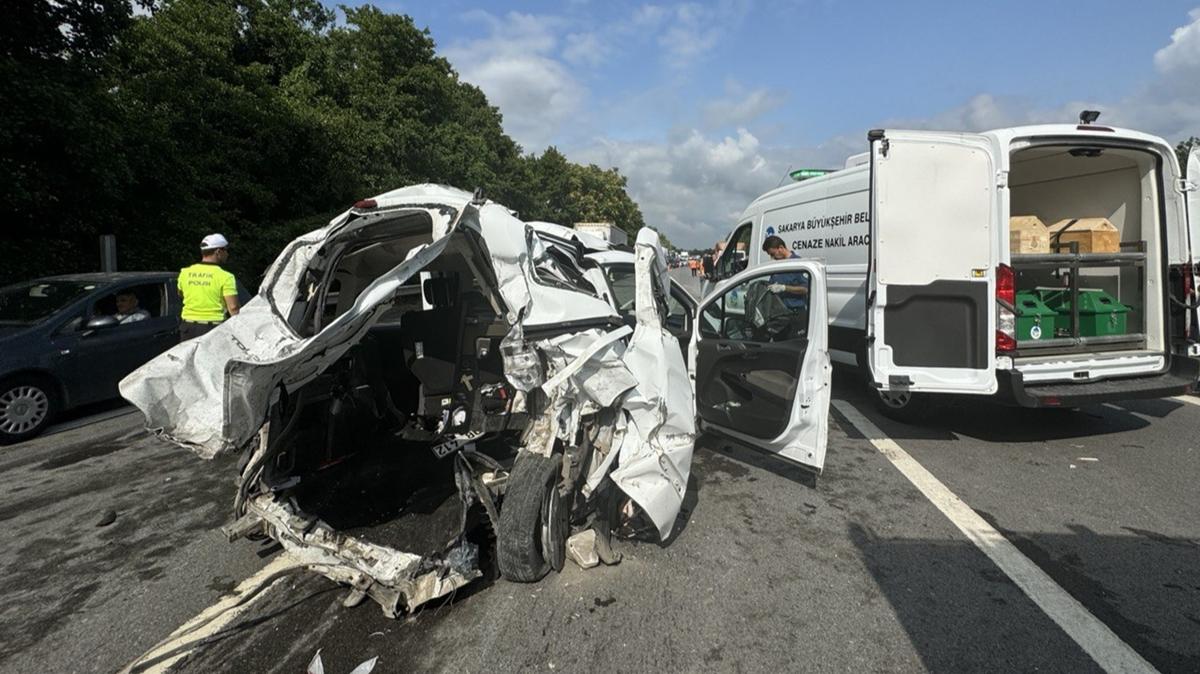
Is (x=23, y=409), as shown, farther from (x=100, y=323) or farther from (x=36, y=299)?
(x=36, y=299)

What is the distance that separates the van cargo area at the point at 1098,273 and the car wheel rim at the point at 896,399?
1.04 metres

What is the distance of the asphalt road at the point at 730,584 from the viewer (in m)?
2.65

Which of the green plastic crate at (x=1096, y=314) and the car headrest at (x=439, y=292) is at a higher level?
the car headrest at (x=439, y=292)

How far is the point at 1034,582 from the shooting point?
313 centimetres

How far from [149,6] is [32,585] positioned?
Answer: 12.5 metres

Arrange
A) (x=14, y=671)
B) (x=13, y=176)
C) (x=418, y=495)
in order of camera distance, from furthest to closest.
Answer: (x=13, y=176) < (x=418, y=495) < (x=14, y=671)

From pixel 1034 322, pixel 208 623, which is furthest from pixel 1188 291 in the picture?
pixel 208 623

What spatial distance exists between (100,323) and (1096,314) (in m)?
9.78

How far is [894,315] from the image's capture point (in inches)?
199

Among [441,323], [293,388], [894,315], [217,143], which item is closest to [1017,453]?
[894,315]

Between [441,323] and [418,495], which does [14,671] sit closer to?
[418,495]

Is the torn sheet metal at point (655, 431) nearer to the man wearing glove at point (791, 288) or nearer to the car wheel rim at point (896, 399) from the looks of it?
the man wearing glove at point (791, 288)

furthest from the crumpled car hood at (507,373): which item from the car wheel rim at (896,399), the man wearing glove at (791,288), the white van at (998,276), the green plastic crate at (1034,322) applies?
the green plastic crate at (1034,322)

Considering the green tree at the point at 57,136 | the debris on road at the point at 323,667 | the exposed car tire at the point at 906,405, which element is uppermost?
the green tree at the point at 57,136
